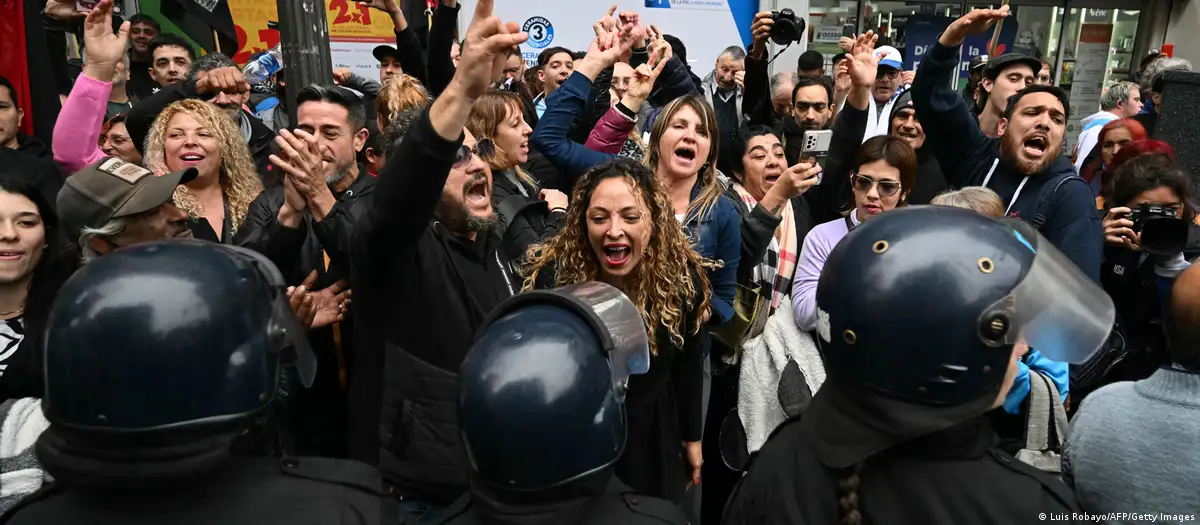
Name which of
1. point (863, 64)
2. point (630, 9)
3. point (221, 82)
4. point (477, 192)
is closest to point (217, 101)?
point (221, 82)

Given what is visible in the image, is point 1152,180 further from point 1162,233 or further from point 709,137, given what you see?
point 709,137

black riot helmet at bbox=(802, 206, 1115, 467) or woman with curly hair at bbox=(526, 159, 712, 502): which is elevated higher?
black riot helmet at bbox=(802, 206, 1115, 467)

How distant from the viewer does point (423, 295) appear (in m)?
2.32

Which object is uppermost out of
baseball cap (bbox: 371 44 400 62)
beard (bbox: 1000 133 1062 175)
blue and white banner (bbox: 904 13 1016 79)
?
blue and white banner (bbox: 904 13 1016 79)

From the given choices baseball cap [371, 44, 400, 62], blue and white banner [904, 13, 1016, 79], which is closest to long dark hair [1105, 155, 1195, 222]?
baseball cap [371, 44, 400, 62]

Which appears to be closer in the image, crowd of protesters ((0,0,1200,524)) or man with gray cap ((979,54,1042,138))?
crowd of protesters ((0,0,1200,524))

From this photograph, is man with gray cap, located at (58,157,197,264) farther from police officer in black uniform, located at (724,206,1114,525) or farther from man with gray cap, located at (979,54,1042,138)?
man with gray cap, located at (979,54,1042,138)

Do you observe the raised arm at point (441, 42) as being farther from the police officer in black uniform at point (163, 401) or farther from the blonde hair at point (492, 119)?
the police officer in black uniform at point (163, 401)

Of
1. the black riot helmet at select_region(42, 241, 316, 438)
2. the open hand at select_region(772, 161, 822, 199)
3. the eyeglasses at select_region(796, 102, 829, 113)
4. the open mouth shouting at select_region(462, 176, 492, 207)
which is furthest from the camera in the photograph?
the eyeglasses at select_region(796, 102, 829, 113)

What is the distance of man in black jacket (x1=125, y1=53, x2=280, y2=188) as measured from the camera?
4145mm

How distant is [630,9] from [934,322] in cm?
876

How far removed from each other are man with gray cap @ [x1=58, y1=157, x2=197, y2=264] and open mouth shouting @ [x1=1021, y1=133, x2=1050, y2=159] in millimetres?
3447

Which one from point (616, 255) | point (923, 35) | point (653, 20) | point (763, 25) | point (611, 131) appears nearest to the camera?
point (616, 255)

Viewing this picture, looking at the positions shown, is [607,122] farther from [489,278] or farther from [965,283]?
[965,283]
